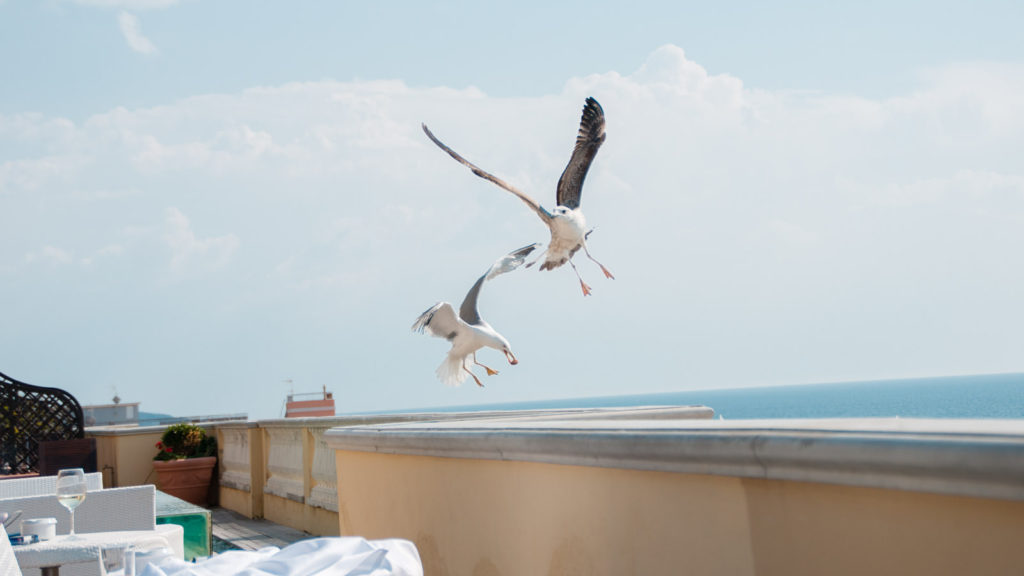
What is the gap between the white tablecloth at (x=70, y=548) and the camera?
3715mm

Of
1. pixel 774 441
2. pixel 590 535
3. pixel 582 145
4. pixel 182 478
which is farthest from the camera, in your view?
pixel 182 478

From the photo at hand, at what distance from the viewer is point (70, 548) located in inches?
148

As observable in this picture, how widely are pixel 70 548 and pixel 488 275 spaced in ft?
13.3

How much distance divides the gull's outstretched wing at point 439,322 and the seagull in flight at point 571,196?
3.19 ft

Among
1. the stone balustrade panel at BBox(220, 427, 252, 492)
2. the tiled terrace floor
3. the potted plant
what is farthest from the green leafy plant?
the tiled terrace floor

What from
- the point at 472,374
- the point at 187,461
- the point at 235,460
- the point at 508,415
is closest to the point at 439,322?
the point at 472,374

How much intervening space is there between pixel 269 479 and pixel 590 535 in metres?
7.71

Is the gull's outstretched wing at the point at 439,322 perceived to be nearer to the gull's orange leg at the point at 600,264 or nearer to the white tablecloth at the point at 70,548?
the gull's orange leg at the point at 600,264

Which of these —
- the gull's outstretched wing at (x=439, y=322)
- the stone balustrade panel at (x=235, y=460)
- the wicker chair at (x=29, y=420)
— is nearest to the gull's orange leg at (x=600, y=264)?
the gull's outstretched wing at (x=439, y=322)

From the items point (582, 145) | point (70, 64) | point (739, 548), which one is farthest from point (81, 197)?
point (739, 548)

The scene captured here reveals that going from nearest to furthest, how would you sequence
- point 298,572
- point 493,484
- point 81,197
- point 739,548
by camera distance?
point 739,548 < point 298,572 < point 493,484 < point 81,197

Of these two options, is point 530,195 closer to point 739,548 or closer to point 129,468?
point 739,548

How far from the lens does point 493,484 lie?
11.4ft

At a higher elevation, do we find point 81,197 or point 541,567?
point 81,197
